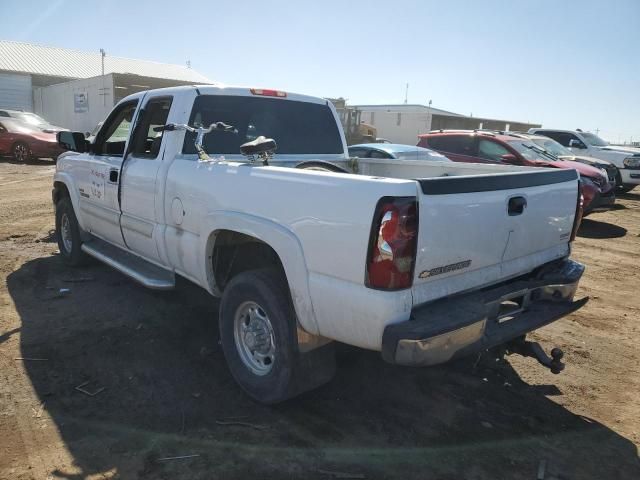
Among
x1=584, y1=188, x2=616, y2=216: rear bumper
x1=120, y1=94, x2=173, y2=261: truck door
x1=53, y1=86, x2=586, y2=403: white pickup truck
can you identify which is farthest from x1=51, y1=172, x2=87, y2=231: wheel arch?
x1=584, y1=188, x2=616, y2=216: rear bumper

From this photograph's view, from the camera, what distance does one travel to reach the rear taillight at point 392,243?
7.68 ft

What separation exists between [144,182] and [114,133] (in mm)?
1517

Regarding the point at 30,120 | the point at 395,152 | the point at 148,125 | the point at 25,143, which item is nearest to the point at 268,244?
the point at 148,125

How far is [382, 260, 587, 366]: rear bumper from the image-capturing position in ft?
7.73

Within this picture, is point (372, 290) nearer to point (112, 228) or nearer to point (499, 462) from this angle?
point (499, 462)

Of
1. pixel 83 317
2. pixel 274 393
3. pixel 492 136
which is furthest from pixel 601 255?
pixel 83 317

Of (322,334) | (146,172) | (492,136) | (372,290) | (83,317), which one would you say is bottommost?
(83,317)

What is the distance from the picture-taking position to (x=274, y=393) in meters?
3.06

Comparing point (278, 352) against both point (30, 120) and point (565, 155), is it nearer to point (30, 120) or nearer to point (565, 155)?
point (565, 155)

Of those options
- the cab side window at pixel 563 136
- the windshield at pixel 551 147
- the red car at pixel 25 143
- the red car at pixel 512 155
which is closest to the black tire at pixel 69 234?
the red car at pixel 512 155

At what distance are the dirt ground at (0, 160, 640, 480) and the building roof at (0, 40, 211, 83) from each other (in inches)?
1314

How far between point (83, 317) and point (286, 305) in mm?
2587

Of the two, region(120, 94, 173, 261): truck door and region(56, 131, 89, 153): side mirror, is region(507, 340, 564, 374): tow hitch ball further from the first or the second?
region(56, 131, 89, 153): side mirror

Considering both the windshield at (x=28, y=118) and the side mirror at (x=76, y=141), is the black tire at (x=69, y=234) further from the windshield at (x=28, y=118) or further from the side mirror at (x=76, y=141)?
the windshield at (x=28, y=118)
